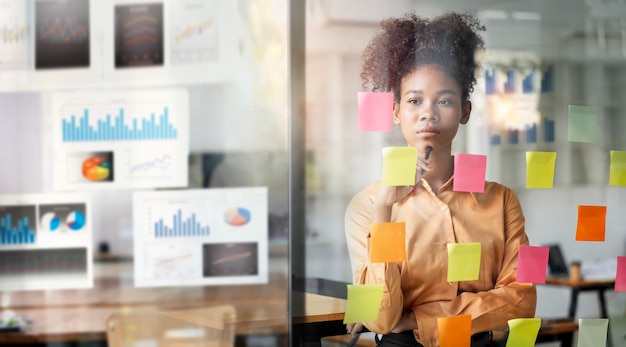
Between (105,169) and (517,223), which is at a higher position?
(105,169)

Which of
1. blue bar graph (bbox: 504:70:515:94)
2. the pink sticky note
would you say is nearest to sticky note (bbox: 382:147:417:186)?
blue bar graph (bbox: 504:70:515:94)

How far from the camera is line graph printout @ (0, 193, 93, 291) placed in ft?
9.05

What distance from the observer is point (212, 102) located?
2.78 m

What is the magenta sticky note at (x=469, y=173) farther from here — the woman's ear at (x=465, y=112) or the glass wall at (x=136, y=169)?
the glass wall at (x=136, y=169)

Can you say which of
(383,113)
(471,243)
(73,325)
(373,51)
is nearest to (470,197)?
(471,243)

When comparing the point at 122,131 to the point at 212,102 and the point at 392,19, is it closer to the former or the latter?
the point at 212,102

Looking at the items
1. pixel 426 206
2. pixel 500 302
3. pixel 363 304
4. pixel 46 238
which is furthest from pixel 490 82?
pixel 46 238

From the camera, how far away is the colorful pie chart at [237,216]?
9.09ft

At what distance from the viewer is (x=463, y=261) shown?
250 cm

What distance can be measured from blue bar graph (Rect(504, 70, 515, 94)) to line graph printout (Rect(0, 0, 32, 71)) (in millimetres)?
1721

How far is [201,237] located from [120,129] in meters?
0.49

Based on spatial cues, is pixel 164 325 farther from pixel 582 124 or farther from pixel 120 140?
pixel 582 124

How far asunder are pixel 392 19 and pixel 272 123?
58 cm

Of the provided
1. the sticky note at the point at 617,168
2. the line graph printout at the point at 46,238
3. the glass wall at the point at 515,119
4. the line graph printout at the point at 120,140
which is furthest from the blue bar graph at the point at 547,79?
the line graph printout at the point at 46,238
